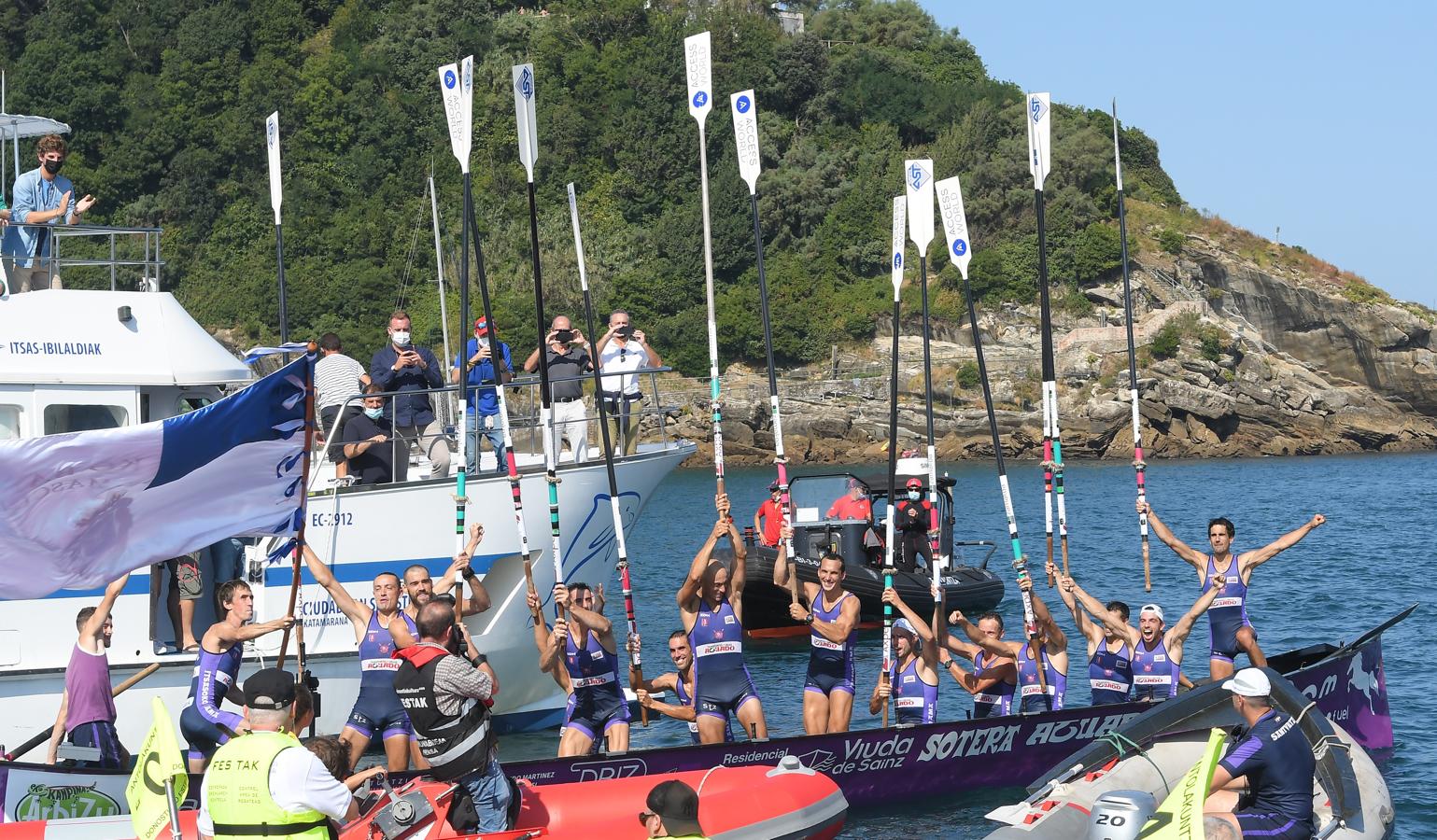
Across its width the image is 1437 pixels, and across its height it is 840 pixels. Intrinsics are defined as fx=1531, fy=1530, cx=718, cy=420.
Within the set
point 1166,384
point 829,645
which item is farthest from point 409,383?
point 1166,384

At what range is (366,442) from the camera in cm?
1530

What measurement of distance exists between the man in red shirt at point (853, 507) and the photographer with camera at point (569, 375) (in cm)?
909

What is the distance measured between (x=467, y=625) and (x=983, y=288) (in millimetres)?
62672

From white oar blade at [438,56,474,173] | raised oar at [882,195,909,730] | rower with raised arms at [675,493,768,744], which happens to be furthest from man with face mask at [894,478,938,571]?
white oar blade at [438,56,474,173]

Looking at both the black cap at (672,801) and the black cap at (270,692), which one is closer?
the black cap at (270,692)

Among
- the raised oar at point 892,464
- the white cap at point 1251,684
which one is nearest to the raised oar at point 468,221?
the raised oar at point 892,464

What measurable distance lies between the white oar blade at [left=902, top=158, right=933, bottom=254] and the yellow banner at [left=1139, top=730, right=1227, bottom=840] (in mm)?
7672

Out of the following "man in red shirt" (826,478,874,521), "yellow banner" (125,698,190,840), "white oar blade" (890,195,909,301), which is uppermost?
"white oar blade" (890,195,909,301)

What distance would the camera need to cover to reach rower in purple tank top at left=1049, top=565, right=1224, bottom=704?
14.0 meters

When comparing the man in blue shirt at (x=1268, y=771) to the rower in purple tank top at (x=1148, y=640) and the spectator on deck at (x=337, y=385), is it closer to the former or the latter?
the rower in purple tank top at (x=1148, y=640)

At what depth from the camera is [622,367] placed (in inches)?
660

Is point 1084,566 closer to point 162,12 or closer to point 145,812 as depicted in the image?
point 145,812

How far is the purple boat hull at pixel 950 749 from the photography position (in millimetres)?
12516

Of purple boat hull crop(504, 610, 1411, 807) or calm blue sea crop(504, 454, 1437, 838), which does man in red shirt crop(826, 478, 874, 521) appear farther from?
purple boat hull crop(504, 610, 1411, 807)
